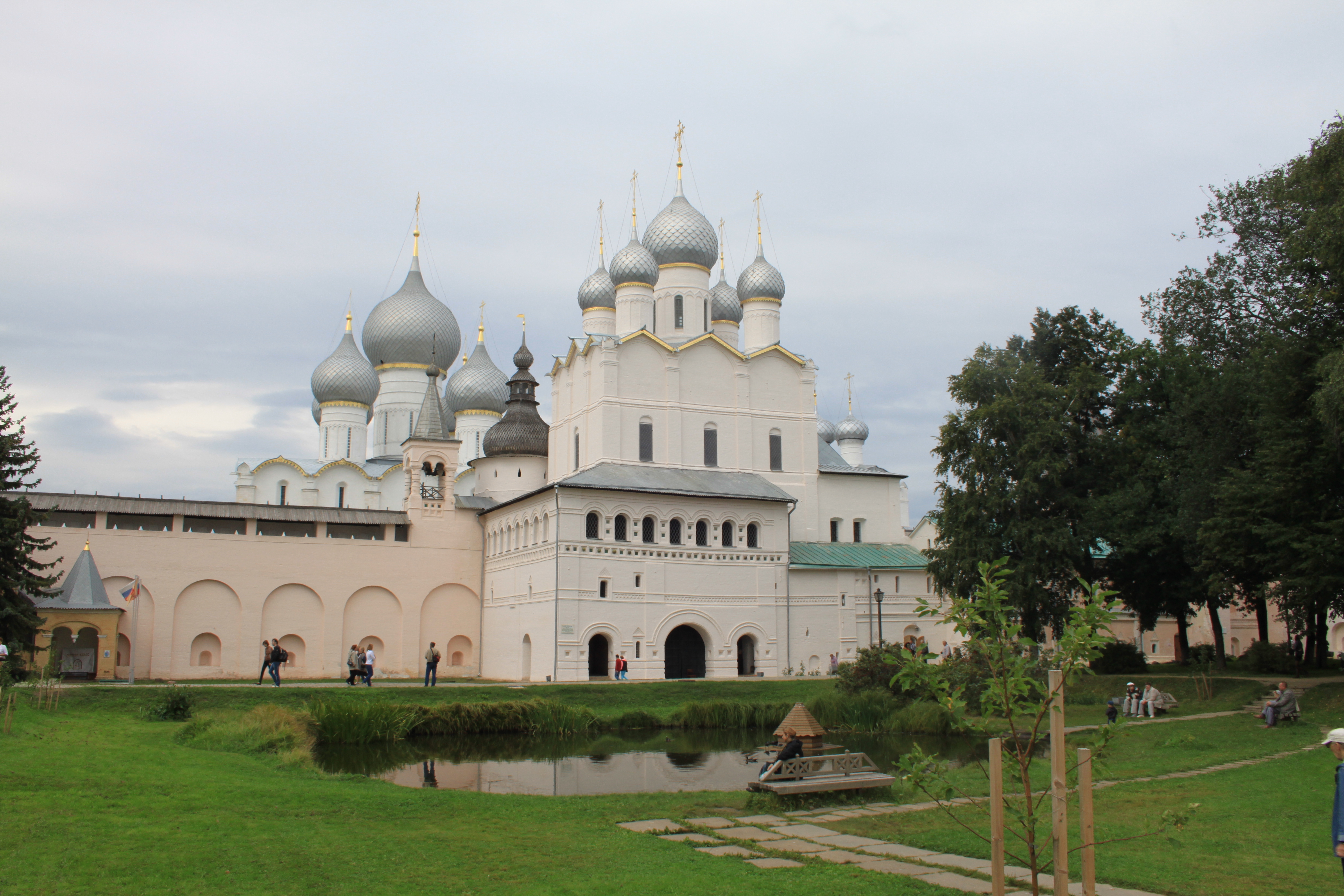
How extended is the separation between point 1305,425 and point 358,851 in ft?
66.5

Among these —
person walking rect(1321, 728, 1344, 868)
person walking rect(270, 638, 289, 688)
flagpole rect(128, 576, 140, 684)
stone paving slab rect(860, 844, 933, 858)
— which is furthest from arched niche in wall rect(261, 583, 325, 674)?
person walking rect(1321, 728, 1344, 868)

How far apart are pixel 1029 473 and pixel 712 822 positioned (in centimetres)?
2041

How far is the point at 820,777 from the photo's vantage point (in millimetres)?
12555

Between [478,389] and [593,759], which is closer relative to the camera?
[593,759]

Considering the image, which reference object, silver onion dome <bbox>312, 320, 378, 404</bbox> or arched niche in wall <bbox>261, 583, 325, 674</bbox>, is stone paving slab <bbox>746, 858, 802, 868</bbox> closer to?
arched niche in wall <bbox>261, 583, 325, 674</bbox>

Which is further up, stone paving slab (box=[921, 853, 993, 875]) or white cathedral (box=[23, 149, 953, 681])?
white cathedral (box=[23, 149, 953, 681])

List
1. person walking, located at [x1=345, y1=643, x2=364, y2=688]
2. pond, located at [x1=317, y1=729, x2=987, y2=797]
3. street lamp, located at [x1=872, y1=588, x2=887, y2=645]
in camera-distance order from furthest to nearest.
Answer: street lamp, located at [x1=872, y1=588, x2=887, y2=645]
person walking, located at [x1=345, y1=643, x2=364, y2=688]
pond, located at [x1=317, y1=729, x2=987, y2=797]

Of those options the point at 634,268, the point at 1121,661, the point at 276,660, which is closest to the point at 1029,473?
the point at 1121,661

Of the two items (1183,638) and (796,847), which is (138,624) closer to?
(796,847)

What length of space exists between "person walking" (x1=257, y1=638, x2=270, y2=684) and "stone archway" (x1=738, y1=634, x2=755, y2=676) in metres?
14.4

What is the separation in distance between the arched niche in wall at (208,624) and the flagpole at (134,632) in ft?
3.32

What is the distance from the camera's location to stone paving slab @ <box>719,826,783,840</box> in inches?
394

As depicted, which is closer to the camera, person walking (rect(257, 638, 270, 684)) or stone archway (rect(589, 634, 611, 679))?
person walking (rect(257, 638, 270, 684))

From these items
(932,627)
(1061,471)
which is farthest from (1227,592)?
(932,627)
